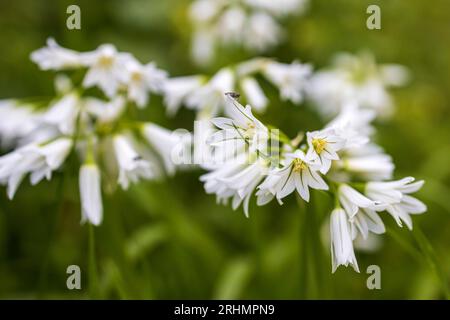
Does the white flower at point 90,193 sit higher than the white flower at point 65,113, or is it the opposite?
the white flower at point 65,113

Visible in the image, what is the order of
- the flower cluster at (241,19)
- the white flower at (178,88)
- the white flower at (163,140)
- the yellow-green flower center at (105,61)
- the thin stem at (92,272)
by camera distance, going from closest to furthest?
the thin stem at (92,272) < the yellow-green flower center at (105,61) < the white flower at (163,140) < the white flower at (178,88) < the flower cluster at (241,19)

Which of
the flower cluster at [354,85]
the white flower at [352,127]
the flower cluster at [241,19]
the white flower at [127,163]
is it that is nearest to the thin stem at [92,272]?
the white flower at [127,163]

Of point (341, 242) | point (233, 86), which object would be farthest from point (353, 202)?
point (233, 86)

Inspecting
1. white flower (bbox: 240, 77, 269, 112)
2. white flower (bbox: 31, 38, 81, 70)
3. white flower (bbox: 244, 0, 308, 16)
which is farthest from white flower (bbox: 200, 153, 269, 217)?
white flower (bbox: 244, 0, 308, 16)

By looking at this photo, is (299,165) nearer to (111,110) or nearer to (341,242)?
(341,242)

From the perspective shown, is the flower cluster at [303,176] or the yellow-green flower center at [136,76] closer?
the flower cluster at [303,176]

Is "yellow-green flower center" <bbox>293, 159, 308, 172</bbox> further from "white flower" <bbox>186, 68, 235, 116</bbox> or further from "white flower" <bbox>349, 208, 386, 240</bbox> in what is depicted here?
"white flower" <bbox>186, 68, 235, 116</bbox>

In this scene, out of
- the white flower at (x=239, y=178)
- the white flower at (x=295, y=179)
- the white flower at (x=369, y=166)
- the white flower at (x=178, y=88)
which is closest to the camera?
the white flower at (x=295, y=179)

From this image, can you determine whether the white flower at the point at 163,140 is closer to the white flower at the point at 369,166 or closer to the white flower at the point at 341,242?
the white flower at the point at 369,166

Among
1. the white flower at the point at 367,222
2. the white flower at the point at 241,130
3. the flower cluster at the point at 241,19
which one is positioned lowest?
the white flower at the point at 367,222
